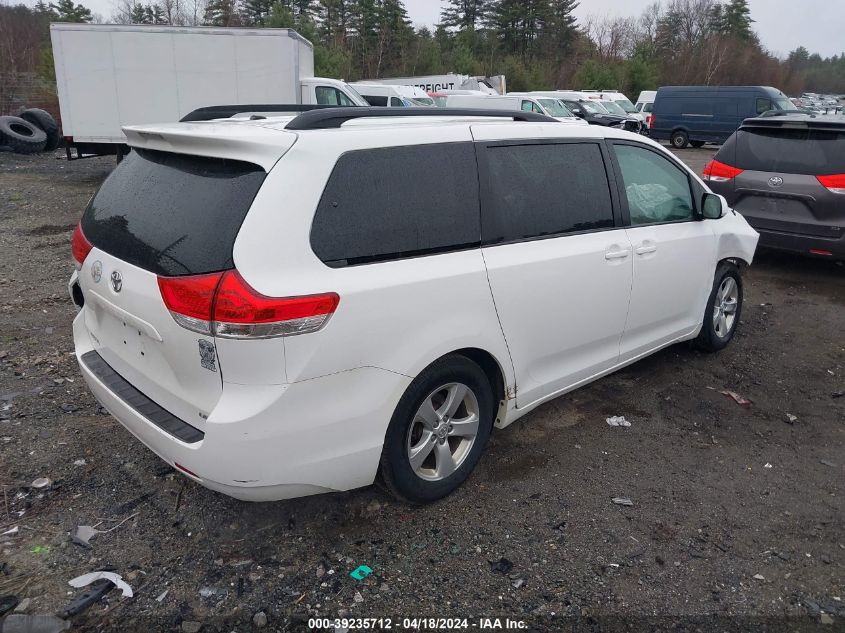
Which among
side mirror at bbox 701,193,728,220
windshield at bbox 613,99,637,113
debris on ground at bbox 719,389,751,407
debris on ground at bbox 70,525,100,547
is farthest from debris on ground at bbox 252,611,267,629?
windshield at bbox 613,99,637,113

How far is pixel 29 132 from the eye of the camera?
19.3 m

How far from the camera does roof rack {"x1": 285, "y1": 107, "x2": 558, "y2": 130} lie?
2.71 metres

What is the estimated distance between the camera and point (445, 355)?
9.75 ft

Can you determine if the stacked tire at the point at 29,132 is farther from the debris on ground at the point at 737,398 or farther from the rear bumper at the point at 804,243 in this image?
the debris on ground at the point at 737,398

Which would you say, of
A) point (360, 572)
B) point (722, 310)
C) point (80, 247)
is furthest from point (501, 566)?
point (722, 310)

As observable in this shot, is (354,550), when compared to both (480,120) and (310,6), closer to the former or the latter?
(480,120)

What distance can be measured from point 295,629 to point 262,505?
83 centimetres

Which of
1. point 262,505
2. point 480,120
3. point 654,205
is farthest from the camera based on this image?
point 654,205

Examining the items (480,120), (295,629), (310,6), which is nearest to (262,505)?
(295,629)

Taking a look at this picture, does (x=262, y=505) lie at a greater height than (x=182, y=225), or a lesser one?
lesser

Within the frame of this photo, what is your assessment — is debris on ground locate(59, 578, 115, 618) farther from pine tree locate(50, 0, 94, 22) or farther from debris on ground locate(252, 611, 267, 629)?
pine tree locate(50, 0, 94, 22)

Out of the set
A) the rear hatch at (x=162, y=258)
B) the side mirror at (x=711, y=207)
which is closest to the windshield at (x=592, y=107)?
the side mirror at (x=711, y=207)

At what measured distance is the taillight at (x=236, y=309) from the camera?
7.77 ft

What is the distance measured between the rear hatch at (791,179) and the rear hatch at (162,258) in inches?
251
